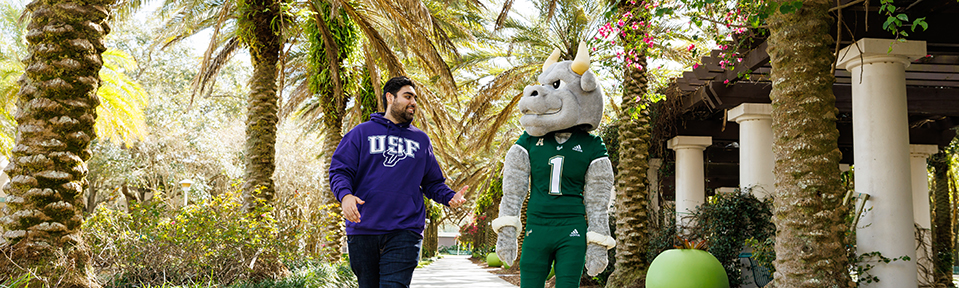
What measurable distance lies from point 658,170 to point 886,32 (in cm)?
695

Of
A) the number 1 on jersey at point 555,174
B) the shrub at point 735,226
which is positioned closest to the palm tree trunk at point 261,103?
the number 1 on jersey at point 555,174

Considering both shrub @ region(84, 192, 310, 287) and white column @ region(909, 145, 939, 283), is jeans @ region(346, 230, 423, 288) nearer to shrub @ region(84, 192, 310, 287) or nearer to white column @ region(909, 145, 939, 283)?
shrub @ region(84, 192, 310, 287)

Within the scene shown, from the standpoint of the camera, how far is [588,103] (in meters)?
3.79

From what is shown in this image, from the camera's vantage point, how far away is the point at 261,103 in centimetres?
899

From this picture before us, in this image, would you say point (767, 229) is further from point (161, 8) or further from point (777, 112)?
point (161, 8)

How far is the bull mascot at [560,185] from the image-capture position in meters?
3.58

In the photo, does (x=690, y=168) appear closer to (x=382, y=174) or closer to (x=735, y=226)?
(x=735, y=226)

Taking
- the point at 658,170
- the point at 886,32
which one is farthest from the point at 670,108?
the point at 886,32

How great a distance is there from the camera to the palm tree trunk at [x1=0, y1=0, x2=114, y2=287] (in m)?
4.70

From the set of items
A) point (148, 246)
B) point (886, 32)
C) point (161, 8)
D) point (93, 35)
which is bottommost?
point (148, 246)

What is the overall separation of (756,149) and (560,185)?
7043 millimetres

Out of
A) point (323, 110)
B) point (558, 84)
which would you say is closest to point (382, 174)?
point (558, 84)

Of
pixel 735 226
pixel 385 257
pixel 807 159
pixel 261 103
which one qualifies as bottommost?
pixel 385 257

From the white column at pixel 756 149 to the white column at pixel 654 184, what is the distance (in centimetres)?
300
